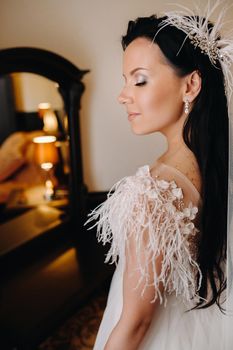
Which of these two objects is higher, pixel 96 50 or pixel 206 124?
pixel 96 50

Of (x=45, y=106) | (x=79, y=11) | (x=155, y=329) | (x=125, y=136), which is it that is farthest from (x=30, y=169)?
(x=155, y=329)

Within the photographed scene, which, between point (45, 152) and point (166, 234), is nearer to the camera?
point (166, 234)

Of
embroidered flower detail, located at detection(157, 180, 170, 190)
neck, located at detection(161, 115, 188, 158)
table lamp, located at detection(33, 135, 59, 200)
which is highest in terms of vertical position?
neck, located at detection(161, 115, 188, 158)

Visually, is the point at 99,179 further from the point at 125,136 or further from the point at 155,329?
the point at 155,329

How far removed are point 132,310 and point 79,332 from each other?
135 centimetres

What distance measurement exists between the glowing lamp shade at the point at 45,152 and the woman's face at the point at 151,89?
99 cm

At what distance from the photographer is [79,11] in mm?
1768

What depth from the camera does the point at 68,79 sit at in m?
1.67

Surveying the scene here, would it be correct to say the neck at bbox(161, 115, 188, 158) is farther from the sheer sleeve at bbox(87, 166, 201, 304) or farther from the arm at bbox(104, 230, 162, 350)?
the arm at bbox(104, 230, 162, 350)

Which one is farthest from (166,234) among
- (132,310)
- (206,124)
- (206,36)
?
(206,36)

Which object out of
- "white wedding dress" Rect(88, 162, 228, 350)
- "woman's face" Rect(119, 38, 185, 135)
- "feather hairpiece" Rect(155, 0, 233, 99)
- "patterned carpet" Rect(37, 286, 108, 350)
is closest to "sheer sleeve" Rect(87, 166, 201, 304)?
"white wedding dress" Rect(88, 162, 228, 350)

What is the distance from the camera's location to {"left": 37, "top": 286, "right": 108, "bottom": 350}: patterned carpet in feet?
5.60

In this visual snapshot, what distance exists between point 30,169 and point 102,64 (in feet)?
2.64

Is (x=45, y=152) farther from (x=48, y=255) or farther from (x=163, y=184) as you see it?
(x=163, y=184)
